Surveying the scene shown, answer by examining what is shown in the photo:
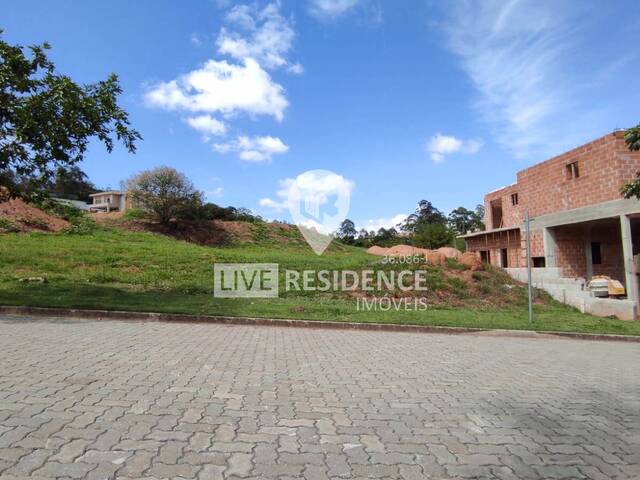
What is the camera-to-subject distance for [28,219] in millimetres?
25578

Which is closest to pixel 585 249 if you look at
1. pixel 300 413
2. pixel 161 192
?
pixel 300 413

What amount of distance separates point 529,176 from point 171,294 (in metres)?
19.4

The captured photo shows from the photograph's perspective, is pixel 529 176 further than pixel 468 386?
Yes

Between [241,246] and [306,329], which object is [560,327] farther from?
[241,246]

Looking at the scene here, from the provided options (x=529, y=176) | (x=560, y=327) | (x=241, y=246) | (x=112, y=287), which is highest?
(x=529, y=176)

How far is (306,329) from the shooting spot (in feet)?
32.5

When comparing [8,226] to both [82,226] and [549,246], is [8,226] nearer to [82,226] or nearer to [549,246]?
[82,226]

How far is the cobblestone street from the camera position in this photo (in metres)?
2.70

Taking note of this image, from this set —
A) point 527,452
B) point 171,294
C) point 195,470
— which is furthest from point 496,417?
point 171,294

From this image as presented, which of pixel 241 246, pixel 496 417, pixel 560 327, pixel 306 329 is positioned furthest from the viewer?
pixel 241 246

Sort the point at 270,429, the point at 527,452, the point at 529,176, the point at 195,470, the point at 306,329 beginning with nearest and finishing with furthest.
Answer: the point at 195,470 → the point at 527,452 → the point at 270,429 → the point at 306,329 → the point at 529,176

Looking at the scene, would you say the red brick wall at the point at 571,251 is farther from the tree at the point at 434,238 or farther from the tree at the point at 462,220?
the tree at the point at 462,220

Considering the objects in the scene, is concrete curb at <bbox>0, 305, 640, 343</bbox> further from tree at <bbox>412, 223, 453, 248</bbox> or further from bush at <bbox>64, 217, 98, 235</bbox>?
tree at <bbox>412, 223, 453, 248</bbox>

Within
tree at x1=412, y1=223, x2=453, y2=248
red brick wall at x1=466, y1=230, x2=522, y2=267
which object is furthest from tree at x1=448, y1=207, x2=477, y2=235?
red brick wall at x1=466, y1=230, x2=522, y2=267
